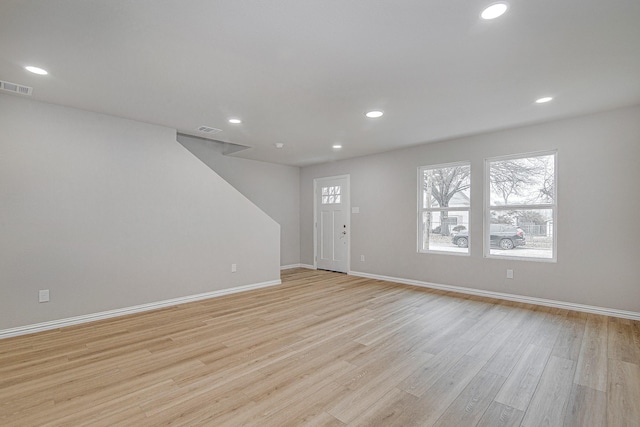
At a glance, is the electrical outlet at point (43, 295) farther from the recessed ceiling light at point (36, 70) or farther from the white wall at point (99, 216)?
the recessed ceiling light at point (36, 70)

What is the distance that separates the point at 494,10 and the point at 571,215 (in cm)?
324

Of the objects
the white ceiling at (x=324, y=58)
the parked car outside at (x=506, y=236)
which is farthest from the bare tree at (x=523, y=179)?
the white ceiling at (x=324, y=58)

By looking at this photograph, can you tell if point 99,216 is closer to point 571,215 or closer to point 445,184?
point 445,184

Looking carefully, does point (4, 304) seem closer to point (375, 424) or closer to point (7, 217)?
point (7, 217)

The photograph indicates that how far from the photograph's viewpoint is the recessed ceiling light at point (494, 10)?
5.94 ft

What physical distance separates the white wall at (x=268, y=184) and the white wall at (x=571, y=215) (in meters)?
2.67

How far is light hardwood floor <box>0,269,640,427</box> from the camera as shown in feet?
6.09

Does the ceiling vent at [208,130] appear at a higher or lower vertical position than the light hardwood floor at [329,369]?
higher

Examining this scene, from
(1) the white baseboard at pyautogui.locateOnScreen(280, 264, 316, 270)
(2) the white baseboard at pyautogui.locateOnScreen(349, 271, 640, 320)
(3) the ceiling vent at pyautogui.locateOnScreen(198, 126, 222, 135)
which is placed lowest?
(1) the white baseboard at pyautogui.locateOnScreen(280, 264, 316, 270)

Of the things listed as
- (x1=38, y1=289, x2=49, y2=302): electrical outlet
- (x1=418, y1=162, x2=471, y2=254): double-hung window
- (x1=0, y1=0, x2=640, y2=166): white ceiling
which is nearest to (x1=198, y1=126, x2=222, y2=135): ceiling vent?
(x1=0, y1=0, x2=640, y2=166): white ceiling

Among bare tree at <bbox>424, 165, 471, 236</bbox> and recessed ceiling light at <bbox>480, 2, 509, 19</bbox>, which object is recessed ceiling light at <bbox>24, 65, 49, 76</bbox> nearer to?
recessed ceiling light at <bbox>480, 2, 509, 19</bbox>

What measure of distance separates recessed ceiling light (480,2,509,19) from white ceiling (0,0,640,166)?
44 mm

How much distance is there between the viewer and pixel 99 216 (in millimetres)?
3637

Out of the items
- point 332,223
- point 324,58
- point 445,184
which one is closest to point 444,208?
point 445,184
